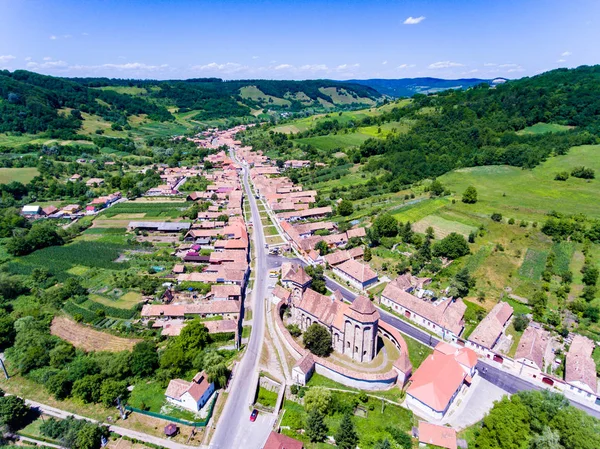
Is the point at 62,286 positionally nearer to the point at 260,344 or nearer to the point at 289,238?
the point at 260,344

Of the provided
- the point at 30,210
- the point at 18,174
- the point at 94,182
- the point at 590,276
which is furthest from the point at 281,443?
the point at 18,174

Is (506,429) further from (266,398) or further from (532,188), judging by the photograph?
(532,188)

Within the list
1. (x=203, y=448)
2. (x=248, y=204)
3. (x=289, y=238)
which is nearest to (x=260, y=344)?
(x=203, y=448)

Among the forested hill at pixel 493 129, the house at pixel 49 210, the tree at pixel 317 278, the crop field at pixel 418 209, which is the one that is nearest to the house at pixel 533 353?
the tree at pixel 317 278

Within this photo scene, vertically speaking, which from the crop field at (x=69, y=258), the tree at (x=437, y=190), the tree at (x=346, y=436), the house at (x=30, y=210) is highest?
the tree at (x=437, y=190)

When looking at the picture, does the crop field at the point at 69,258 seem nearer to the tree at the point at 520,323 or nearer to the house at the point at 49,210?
the house at the point at 49,210

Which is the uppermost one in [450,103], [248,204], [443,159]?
[450,103]
